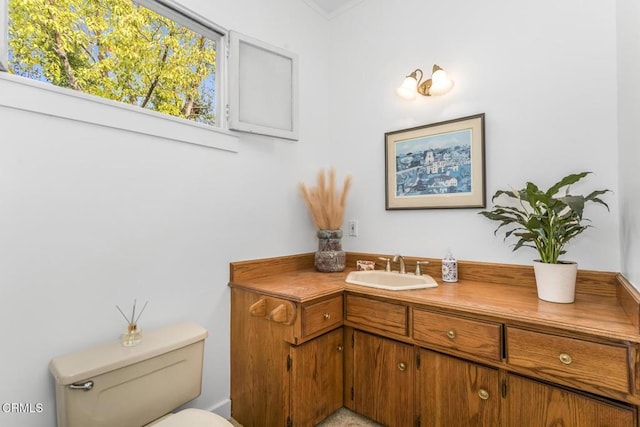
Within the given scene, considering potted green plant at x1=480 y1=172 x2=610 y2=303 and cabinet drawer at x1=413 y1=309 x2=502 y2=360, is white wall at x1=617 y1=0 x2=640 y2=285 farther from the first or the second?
cabinet drawer at x1=413 y1=309 x2=502 y2=360

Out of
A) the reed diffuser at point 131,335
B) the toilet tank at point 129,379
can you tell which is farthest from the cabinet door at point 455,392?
the reed diffuser at point 131,335

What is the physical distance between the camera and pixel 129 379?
3.76ft

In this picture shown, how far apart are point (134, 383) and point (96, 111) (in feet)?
3.71

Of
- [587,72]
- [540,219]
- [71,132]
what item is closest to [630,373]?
[540,219]

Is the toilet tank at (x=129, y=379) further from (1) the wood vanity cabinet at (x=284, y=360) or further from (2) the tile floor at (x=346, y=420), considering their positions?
(2) the tile floor at (x=346, y=420)

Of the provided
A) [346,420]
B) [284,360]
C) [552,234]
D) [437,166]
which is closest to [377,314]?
[284,360]

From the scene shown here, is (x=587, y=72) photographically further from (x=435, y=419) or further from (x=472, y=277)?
(x=435, y=419)

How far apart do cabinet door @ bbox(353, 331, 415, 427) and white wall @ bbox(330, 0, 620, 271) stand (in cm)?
69

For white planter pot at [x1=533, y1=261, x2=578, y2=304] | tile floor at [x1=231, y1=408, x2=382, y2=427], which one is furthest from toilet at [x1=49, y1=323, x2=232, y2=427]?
white planter pot at [x1=533, y1=261, x2=578, y2=304]

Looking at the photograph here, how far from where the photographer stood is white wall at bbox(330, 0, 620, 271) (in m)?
1.45

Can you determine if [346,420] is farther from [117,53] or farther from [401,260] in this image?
[117,53]

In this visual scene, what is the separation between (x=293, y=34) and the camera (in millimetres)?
2191

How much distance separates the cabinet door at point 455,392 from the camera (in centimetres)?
126

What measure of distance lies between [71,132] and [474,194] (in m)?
2.02
